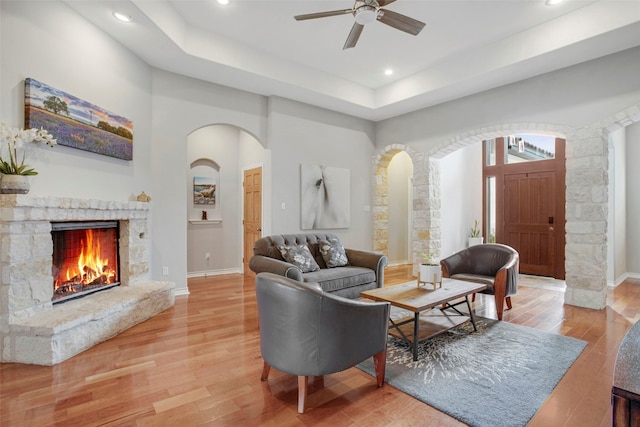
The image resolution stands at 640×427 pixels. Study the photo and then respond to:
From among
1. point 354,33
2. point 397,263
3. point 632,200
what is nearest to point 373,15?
point 354,33

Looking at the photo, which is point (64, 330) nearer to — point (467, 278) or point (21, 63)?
point (21, 63)

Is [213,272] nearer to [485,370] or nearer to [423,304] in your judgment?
[423,304]

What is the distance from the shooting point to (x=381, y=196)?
270 inches

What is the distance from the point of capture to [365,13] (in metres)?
2.85

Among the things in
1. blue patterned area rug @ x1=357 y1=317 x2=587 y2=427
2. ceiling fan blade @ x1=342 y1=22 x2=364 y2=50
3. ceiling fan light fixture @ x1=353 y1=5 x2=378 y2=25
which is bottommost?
blue patterned area rug @ x1=357 y1=317 x2=587 y2=427

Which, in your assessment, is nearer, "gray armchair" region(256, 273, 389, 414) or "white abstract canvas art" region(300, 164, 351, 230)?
"gray armchair" region(256, 273, 389, 414)

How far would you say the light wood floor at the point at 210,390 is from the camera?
1.88 meters

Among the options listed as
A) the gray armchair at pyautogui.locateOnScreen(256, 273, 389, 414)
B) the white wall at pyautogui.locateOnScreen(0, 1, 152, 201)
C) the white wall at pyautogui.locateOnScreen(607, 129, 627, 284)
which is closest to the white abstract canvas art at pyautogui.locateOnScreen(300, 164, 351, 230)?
the white wall at pyautogui.locateOnScreen(0, 1, 152, 201)

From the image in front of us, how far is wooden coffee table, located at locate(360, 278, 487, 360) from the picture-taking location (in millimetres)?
2648

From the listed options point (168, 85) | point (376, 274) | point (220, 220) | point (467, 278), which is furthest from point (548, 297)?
point (168, 85)

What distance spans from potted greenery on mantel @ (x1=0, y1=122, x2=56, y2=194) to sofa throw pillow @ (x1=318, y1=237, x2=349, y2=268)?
9.95ft

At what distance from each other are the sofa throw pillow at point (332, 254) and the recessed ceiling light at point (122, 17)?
3.30 m

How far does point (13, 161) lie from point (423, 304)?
3.56 m

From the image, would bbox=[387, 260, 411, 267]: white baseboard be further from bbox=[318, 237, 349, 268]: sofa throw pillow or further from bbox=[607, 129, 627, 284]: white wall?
bbox=[607, 129, 627, 284]: white wall
